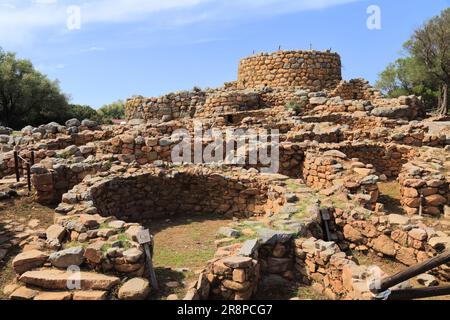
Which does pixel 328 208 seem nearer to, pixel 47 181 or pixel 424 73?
pixel 47 181

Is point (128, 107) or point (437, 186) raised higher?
point (128, 107)

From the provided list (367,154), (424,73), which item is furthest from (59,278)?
(424,73)

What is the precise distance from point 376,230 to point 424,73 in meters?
31.6

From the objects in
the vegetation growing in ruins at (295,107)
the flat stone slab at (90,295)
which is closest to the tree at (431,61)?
A: the vegetation growing in ruins at (295,107)

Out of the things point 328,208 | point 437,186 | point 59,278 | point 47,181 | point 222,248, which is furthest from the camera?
point 47,181

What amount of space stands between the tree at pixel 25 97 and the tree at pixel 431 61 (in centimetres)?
2851

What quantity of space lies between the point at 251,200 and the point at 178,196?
1.84m

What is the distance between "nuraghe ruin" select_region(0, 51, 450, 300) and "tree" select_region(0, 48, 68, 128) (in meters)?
14.5

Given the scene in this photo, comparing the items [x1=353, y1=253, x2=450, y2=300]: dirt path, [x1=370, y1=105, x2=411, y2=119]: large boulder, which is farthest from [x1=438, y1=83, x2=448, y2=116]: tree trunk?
[x1=353, y1=253, x2=450, y2=300]: dirt path

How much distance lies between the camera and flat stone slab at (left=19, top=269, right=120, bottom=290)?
432 centimetres

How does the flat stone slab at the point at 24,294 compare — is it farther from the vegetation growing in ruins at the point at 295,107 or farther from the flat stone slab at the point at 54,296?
the vegetation growing in ruins at the point at 295,107

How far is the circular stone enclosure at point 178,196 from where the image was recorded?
832 cm

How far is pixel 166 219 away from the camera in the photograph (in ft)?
28.6
